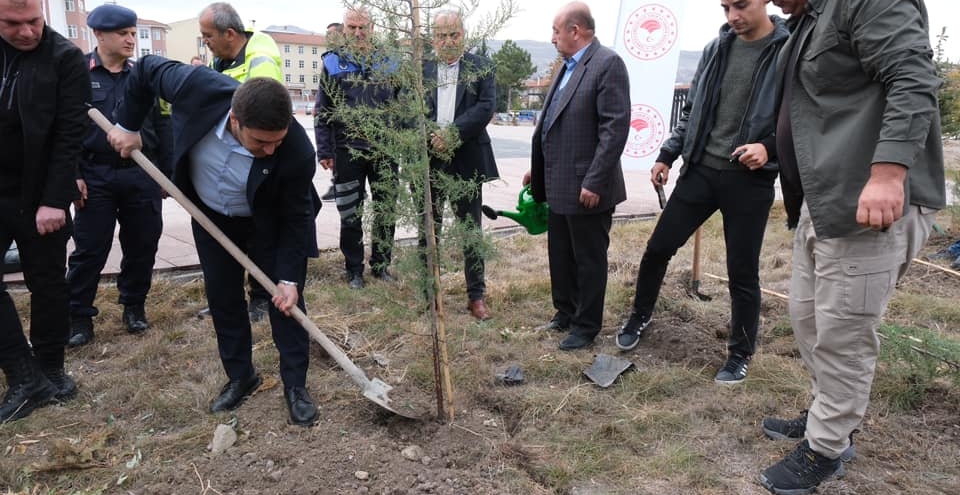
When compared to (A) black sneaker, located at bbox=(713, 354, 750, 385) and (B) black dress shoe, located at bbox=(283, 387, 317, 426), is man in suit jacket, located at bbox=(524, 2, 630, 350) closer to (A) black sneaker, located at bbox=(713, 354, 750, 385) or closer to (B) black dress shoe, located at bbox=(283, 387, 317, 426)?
(A) black sneaker, located at bbox=(713, 354, 750, 385)

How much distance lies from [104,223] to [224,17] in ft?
4.51

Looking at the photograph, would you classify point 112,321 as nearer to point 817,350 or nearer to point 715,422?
point 715,422

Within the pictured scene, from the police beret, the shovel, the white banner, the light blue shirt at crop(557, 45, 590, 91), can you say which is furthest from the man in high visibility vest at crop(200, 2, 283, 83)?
the white banner

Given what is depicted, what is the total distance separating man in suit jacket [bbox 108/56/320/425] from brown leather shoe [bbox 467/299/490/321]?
1.50 metres

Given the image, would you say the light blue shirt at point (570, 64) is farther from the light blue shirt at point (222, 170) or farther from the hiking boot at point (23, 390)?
the hiking boot at point (23, 390)

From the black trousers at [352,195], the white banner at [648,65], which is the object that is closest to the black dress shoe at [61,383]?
the black trousers at [352,195]

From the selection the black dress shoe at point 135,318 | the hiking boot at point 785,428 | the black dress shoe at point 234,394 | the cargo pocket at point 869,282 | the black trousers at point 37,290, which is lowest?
the black dress shoe at point 135,318

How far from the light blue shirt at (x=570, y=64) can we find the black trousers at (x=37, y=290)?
8.66 feet

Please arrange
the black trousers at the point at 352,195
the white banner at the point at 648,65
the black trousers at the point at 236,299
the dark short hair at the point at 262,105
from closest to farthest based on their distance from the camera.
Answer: the dark short hair at the point at 262,105
the black trousers at the point at 236,299
the black trousers at the point at 352,195
the white banner at the point at 648,65

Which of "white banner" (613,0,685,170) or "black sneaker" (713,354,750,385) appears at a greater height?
"white banner" (613,0,685,170)

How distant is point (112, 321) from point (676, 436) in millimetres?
3430

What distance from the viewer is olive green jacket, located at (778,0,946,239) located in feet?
6.18

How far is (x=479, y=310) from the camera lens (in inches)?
167

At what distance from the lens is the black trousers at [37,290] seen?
289 centimetres
